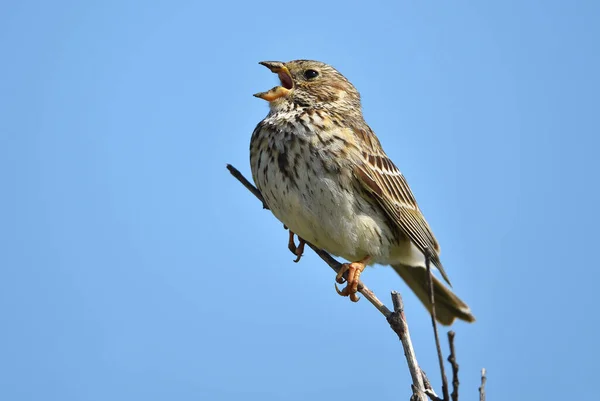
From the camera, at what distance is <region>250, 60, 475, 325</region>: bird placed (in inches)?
274

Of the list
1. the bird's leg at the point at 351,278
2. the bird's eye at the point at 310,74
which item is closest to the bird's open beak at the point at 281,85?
the bird's eye at the point at 310,74

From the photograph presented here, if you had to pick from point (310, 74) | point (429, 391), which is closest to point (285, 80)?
point (310, 74)

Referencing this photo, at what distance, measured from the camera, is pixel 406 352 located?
4508mm

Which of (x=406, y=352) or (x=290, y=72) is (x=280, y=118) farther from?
(x=406, y=352)

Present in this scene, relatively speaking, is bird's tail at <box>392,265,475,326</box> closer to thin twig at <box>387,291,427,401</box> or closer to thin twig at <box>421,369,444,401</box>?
thin twig at <box>387,291,427,401</box>

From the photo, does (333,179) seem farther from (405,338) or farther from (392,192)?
(405,338)

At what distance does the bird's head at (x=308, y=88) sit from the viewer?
771cm

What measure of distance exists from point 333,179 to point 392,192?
0.91 m

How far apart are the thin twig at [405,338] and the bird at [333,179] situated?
6.38ft

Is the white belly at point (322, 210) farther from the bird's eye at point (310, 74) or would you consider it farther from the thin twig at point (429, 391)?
the thin twig at point (429, 391)

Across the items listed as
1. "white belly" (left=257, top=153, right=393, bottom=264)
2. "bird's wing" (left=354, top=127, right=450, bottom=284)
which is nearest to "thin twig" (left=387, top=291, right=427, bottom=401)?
"white belly" (left=257, top=153, right=393, bottom=264)

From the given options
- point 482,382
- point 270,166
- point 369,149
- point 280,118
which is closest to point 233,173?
point 270,166

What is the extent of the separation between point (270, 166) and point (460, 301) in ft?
8.65

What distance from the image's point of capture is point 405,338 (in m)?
4.60
